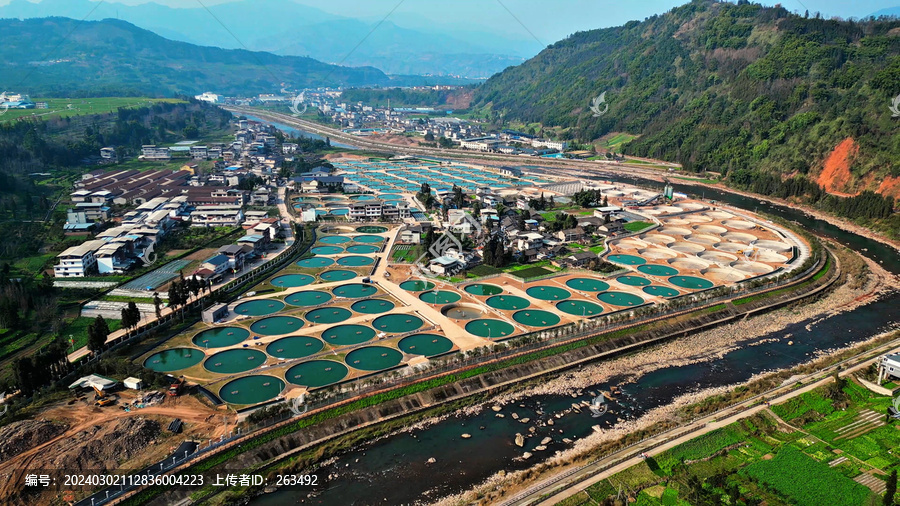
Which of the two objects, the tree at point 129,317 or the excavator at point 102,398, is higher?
the tree at point 129,317

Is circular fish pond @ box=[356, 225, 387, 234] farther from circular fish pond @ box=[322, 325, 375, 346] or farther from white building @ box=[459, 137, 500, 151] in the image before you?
white building @ box=[459, 137, 500, 151]

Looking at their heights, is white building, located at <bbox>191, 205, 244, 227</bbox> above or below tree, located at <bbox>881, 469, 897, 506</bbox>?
below

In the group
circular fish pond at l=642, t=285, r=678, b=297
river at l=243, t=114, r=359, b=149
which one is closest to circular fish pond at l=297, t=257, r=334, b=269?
circular fish pond at l=642, t=285, r=678, b=297

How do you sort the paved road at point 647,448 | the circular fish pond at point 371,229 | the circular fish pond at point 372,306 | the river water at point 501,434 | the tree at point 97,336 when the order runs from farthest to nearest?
the circular fish pond at point 371,229
the circular fish pond at point 372,306
the tree at point 97,336
the river water at point 501,434
the paved road at point 647,448

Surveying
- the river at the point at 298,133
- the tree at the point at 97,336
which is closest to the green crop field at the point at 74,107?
the river at the point at 298,133

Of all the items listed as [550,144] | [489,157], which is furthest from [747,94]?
[489,157]

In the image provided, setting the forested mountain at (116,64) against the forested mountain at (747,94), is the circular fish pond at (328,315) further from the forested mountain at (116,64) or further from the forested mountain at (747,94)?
the forested mountain at (116,64)
